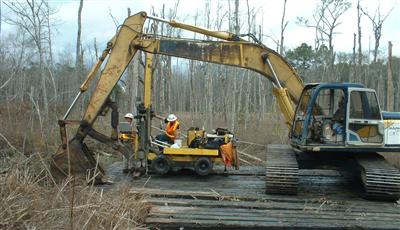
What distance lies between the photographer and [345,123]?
9.66m

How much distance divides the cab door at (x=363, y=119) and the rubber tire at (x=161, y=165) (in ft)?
13.1

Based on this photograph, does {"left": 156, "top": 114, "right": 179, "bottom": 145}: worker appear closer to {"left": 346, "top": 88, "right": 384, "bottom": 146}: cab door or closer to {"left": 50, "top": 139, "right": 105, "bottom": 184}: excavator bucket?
{"left": 50, "top": 139, "right": 105, "bottom": 184}: excavator bucket

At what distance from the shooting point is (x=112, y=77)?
36.8ft

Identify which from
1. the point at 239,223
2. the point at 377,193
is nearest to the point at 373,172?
the point at 377,193

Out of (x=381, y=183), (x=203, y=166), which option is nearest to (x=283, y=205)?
(x=381, y=183)

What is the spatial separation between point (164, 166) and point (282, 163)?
282cm

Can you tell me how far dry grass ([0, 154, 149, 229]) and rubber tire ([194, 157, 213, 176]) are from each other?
492 cm

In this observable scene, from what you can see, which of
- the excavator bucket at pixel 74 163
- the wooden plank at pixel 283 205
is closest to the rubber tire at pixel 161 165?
the excavator bucket at pixel 74 163

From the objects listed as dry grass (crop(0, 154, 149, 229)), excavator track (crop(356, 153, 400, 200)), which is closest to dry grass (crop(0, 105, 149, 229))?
dry grass (crop(0, 154, 149, 229))

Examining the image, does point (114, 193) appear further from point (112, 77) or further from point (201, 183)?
point (112, 77)

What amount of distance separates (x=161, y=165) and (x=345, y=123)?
412 cm

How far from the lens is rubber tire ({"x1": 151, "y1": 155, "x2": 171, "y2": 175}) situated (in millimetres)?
11344

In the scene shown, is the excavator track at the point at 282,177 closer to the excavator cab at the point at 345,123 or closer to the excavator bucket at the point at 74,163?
the excavator cab at the point at 345,123

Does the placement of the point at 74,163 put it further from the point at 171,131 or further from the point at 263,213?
the point at 263,213
